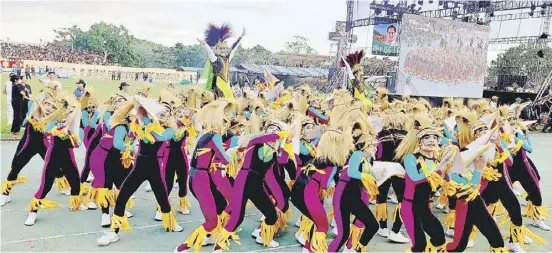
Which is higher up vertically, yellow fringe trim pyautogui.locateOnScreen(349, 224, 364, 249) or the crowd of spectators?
the crowd of spectators

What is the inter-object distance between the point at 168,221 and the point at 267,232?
1.18 meters

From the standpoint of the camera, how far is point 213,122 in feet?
15.1

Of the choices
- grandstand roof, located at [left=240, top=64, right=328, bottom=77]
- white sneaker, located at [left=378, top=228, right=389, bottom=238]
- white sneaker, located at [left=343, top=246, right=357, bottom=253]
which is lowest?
white sneaker, located at [left=378, top=228, right=389, bottom=238]

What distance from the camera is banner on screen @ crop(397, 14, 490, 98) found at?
65.7 ft

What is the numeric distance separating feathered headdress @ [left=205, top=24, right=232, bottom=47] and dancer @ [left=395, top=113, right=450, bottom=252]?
7046 millimetres

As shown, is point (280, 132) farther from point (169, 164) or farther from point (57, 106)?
point (57, 106)

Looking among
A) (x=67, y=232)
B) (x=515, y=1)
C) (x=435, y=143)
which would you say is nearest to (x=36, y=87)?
(x=67, y=232)

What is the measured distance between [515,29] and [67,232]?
28909mm

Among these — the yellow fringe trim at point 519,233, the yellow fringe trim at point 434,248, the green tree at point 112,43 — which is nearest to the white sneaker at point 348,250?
the yellow fringe trim at point 434,248

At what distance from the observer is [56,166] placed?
5.54m

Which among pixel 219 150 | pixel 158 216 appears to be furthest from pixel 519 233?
pixel 158 216

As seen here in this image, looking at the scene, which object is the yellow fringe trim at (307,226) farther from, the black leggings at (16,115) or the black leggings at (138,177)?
the black leggings at (16,115)

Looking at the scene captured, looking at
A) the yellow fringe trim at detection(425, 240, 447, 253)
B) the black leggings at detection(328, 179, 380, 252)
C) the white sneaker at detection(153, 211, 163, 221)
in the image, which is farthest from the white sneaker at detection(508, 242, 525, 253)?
the white sneaker at detection(153, 211, 163, 221)

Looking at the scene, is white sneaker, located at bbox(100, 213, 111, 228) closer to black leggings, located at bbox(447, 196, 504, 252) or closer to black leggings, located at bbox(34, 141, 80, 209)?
black leggings, located at bbox(34, 141, 80, 209)
